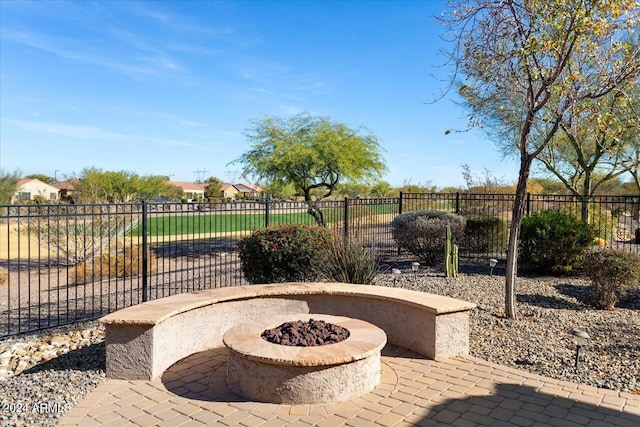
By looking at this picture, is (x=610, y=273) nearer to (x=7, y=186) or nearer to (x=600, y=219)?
(x=600, y=219)

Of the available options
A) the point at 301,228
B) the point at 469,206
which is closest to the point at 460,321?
the point at 301,228

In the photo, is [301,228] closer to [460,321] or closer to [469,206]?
[460,321]

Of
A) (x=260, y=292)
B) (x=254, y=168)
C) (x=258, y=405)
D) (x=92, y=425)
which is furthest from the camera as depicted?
(x=254, y=168)

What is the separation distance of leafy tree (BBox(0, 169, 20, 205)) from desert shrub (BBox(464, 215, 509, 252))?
29985mm

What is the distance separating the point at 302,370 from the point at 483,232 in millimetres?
10277

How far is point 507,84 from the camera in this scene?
6586mm

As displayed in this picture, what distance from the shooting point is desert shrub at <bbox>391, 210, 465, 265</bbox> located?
10.8 m

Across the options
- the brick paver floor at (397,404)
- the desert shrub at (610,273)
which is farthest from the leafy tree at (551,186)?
the brick paver floor at (397,404)

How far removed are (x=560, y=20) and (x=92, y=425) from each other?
6.80 m

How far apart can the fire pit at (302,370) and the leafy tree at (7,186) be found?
32.1 meters

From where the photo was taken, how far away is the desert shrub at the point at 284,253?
21.7ft

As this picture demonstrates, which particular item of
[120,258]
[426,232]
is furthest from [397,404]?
[120,258]

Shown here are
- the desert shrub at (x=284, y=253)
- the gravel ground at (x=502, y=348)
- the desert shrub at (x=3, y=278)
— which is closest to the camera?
the gravel ground at (x=502, y=348)

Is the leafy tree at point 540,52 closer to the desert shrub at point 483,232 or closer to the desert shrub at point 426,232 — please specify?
the desert shrub at point 426,232
